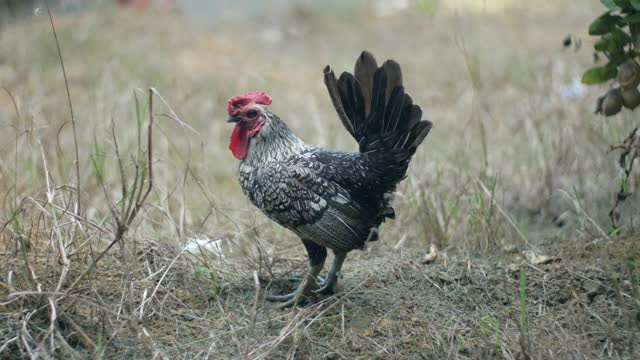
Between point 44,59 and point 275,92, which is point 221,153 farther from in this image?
point 44,59

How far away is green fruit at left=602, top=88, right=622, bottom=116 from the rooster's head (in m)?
1.74

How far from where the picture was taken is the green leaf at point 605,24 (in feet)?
11.7

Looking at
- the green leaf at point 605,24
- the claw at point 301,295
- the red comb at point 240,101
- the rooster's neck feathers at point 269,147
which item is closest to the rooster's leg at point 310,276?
the claw at point 301,295

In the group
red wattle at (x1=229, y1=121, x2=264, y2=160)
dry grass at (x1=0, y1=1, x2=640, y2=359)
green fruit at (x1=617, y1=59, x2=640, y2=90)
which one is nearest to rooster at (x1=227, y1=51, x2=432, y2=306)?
red wattle at (x1=229, y1=121, x2=264, y2=160)

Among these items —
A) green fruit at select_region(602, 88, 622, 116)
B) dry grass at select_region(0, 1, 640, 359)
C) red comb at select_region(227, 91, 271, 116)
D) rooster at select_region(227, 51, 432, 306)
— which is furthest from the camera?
green fruit at select_region(602, 88, 622, 116)

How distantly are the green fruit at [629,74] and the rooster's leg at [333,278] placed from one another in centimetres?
161

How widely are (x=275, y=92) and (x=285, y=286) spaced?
4853 millimetres

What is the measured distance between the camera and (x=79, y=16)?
32.1 feet

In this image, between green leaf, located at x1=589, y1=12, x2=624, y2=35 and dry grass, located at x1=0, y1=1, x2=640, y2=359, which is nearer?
dry grass, located at x1=0, y1=1, x2=640, y2=359

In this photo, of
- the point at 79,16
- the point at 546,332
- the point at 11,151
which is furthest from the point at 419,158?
the point at 79,16

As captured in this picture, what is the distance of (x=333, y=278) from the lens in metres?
3.58

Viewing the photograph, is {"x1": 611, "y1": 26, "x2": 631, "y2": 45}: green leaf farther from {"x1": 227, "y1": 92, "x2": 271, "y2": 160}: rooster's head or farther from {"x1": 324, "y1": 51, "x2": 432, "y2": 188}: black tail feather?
{"x1": 227, "y1": 92, "x2": 271, "y2": 160}: rooster's head

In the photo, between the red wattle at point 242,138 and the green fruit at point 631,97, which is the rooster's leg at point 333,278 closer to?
the red wattle at point 242,138

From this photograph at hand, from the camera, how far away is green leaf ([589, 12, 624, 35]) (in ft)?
11.7
